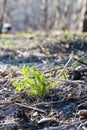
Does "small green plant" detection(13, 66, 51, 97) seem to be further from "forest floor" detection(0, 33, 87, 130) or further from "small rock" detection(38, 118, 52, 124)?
"small rock" detection(38, 118, 52, 124)

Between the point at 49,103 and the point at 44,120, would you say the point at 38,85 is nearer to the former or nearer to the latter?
the point at 49,103

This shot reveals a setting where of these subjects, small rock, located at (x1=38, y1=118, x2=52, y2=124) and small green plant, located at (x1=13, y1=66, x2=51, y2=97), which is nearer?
small rock, located at (x1=38, y1=118, x2=52, y2=124)

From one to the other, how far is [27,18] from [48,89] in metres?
28.0

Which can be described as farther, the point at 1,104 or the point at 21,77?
the point at 21,77

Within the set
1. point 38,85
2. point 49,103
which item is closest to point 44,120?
point 49,103

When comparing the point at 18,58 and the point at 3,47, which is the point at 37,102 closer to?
the point at 18,58

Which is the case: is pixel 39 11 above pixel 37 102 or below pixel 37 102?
below

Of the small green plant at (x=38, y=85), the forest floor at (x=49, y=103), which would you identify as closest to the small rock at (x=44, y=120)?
the forest floor at (x=49, y=103)

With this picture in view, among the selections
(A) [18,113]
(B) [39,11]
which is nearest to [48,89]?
(A) [18,113]

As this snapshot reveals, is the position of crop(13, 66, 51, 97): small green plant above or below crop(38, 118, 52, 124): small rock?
above

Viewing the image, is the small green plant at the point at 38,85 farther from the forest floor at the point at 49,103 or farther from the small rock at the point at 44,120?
the small rock at the point at 44,120

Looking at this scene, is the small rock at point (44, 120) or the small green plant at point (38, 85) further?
the small green plant at point (38, 85)

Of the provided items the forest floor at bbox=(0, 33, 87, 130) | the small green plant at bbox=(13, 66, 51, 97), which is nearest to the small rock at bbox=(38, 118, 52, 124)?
the forest floor at bbox=(0, 33, 87, 130)

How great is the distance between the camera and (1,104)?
3344 millimetres
